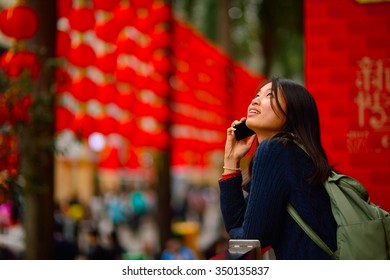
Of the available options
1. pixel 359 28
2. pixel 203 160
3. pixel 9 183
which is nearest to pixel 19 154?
pixel 9 183

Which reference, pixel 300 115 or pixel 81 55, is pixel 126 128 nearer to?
pixel 81 55

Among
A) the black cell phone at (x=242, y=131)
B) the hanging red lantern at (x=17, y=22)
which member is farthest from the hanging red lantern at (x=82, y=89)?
the black cell phone at (x=242, y=131)

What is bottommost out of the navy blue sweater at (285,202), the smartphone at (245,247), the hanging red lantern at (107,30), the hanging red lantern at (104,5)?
the smartphone at (245,247)

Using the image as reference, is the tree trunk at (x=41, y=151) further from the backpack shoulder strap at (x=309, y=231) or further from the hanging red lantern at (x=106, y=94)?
the backpack shoulder strap at (x=309, y=231)

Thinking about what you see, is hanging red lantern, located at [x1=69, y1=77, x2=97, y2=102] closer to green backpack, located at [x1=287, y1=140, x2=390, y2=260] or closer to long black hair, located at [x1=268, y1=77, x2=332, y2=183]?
long black hair, located at [x1=268, y1=77, x2=332, y2=183]

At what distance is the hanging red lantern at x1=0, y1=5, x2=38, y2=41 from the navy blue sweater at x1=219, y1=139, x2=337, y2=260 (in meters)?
4.17

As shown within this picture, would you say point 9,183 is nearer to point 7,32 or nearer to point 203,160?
point 7,32

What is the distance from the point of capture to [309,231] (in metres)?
2.36

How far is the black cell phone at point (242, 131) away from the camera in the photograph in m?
2.77

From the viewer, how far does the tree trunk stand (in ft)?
20.8

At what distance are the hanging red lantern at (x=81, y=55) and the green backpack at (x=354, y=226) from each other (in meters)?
5.52

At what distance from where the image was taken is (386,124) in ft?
15.5

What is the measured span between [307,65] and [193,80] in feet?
25.4

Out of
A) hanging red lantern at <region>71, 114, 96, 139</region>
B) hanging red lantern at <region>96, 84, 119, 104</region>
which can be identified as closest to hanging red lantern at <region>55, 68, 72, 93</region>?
hanging red lantern at <region>71, 114, 96, 139</region>
